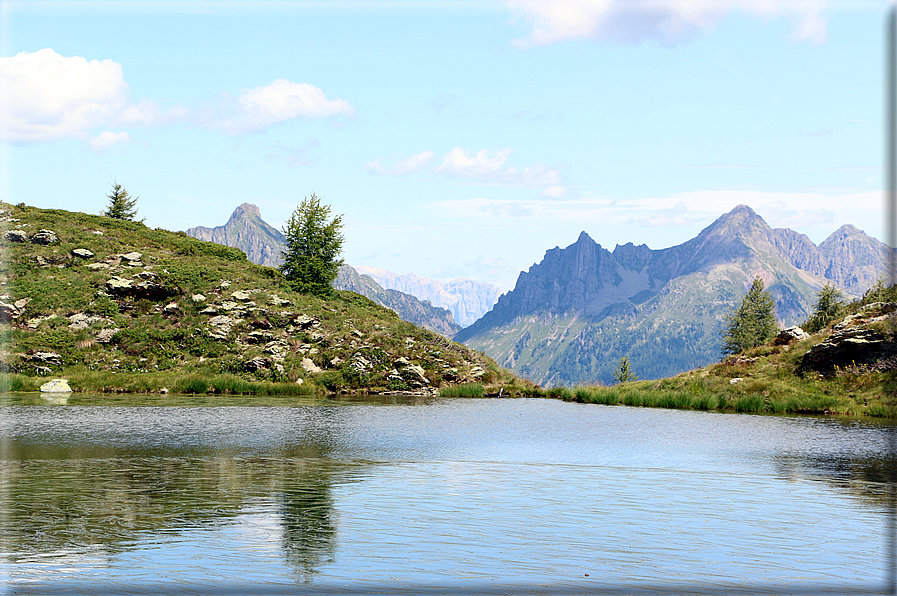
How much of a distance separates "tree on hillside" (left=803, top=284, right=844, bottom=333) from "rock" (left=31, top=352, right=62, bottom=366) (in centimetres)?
6781

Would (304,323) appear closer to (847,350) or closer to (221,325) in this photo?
(221,325)

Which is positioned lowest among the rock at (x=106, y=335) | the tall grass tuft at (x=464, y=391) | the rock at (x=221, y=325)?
the tall grass tuft at (x=464, y=391)

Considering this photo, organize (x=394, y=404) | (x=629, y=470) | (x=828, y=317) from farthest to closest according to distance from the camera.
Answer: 1. (x=828, y=317)
2. (x=394, y=404)
3. (x=629, y=470)

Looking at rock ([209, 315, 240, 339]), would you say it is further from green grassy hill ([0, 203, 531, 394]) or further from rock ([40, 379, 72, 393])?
rock ([40, 379, 72, 393])

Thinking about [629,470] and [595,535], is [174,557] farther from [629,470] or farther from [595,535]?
[629,470]

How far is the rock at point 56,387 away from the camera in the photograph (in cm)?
4953

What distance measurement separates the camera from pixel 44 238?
75.7 meters

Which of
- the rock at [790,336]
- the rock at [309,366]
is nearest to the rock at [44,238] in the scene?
the rock at [309,366]

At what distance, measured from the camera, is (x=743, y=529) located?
15.1 meters

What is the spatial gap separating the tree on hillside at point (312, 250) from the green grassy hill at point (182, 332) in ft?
9.23

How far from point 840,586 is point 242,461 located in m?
18.6

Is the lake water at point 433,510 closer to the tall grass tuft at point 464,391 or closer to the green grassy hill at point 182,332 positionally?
the tall grass tuft at point 464,391

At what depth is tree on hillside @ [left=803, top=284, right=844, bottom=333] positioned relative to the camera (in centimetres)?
6062

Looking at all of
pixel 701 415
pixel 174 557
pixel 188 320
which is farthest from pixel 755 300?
pixel 174 557
